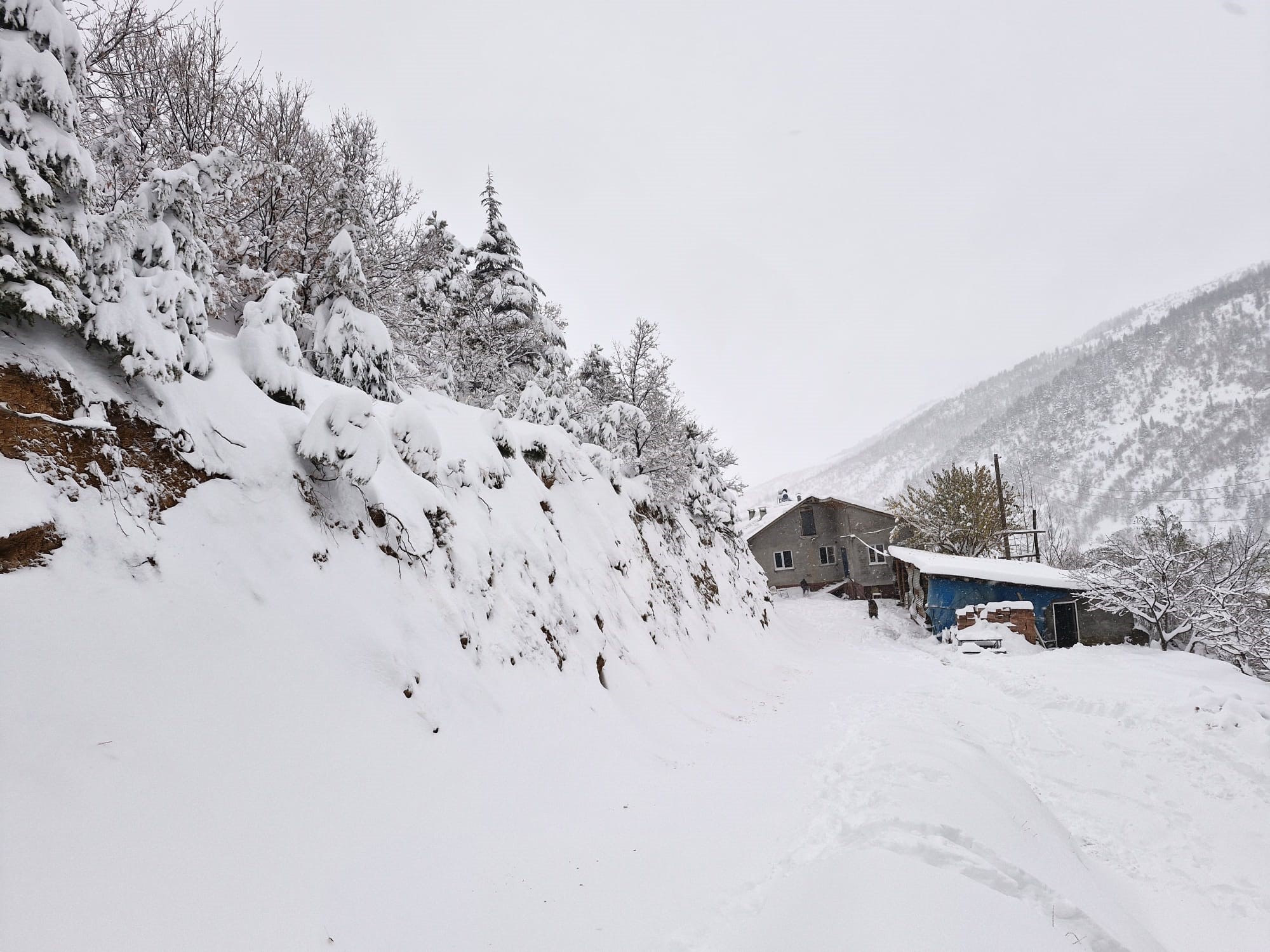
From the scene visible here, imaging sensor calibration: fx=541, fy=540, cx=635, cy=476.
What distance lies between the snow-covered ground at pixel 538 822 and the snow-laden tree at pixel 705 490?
1248 centimetres

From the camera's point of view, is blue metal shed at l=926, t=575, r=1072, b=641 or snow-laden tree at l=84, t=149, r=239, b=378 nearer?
snow-laden tree at l=84, t=149, r=239, b=378

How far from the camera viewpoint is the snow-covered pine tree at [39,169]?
3305 millimetres

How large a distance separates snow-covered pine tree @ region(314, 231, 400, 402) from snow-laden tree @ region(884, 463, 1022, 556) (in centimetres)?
3345

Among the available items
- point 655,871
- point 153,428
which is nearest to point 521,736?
point 655,871

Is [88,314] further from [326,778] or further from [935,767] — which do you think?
[935,767]

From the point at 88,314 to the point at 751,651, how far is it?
14879 millimetres

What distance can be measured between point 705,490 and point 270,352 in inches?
635

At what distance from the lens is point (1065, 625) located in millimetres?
21016

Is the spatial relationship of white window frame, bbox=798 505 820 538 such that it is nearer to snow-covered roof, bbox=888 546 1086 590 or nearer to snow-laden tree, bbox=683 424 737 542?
snow-covered roof, bbox=888 546 1086 590

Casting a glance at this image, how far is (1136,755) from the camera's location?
7570 millimetres

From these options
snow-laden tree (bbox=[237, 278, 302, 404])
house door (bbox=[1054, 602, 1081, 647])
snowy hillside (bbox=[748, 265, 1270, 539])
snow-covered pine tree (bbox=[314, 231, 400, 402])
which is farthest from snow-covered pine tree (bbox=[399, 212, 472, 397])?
snowy hillside (bbox=[748, 265, 1270, 539])

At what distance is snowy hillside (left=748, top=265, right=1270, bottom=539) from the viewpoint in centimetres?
11900

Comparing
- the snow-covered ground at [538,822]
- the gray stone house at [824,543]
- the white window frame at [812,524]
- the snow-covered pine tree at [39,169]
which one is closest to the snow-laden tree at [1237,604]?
the snow-covered ground at [538,822]

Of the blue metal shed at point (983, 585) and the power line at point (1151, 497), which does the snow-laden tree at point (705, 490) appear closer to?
the blue metal shed at point (983, 585)
